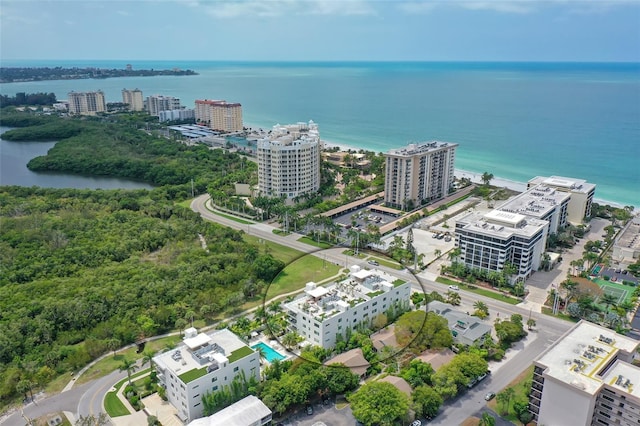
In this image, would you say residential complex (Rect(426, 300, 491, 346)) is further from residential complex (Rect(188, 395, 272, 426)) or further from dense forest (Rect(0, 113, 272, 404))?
dense forest (Rect(0, 113, 272, 404))

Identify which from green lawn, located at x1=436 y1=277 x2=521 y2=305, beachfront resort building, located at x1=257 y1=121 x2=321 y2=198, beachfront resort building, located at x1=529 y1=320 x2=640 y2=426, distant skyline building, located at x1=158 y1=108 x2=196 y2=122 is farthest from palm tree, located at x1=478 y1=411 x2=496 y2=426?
distant skyline building, located at x1=158 y1=108 x2=196 y2=122

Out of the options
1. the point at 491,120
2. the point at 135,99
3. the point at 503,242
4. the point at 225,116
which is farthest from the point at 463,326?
the point at 135,99

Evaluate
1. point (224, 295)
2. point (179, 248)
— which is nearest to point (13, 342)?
point (224, 295)

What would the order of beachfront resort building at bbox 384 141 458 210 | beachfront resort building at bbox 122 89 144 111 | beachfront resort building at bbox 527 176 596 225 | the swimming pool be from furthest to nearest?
beachfront resort building at bbox 122 89 144 111 < beachfront resort building at bbox 384 141 458 210 < beachfront resort building at bbox 527 176 596 225 < the swimming pool

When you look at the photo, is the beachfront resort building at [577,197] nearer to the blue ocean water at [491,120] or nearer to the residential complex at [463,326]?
the blue ocean water at [491,120]

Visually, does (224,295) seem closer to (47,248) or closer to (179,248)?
(179,248)

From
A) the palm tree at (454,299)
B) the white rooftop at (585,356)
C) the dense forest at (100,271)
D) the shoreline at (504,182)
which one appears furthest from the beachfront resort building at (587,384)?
the shoreline at (504,182)

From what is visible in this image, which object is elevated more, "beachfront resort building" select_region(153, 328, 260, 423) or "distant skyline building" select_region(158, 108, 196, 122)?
"distant skyline building" select_region(158, 108, 196, 122)

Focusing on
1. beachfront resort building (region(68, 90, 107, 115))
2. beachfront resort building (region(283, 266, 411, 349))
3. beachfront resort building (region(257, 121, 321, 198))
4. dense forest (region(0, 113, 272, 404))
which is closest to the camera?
beachfront resort building (region(283, 266, 411, 349))
